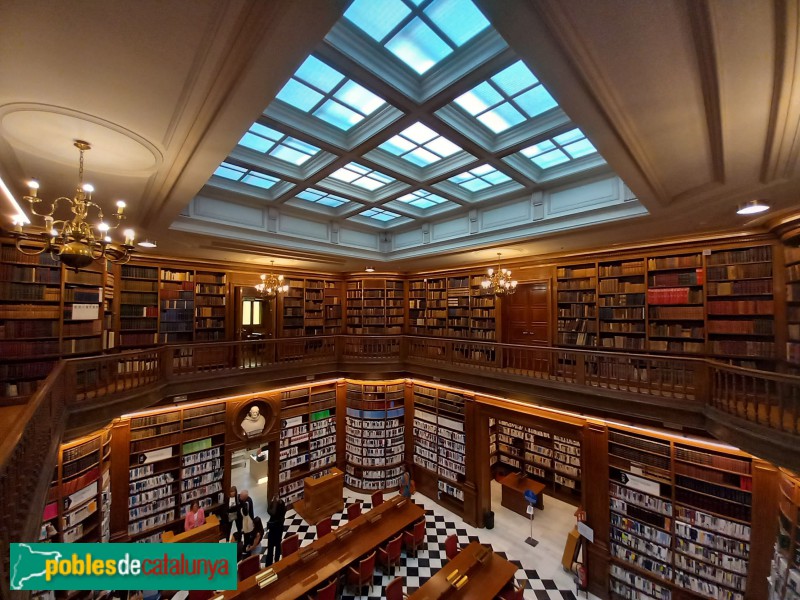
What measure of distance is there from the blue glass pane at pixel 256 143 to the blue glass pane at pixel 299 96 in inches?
35.1

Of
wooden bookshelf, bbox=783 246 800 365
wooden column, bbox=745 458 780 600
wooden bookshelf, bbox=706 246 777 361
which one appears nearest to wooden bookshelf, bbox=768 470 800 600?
wooden column, bbox=745 458 780 600

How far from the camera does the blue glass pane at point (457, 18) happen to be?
2619mm

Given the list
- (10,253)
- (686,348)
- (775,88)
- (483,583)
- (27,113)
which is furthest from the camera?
(686,348)

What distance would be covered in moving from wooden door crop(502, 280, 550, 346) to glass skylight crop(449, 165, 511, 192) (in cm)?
269

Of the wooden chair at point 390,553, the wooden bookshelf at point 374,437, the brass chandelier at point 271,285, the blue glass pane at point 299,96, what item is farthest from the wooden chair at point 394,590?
the blue glass pane at point 299,96

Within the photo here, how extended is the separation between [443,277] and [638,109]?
6859 mm

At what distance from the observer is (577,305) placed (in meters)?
6.86

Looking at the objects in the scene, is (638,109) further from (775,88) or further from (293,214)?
(293,214)

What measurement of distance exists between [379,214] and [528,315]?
411 cm

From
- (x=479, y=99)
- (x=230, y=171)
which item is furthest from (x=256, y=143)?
(x=479, y=99)

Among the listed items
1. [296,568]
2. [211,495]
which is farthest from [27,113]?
[211,495]

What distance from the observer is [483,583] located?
15.2 ft

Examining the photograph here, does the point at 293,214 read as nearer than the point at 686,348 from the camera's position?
No

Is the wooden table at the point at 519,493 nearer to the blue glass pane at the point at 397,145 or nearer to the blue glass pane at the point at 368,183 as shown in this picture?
the blue glass pane at the point at 368,183
